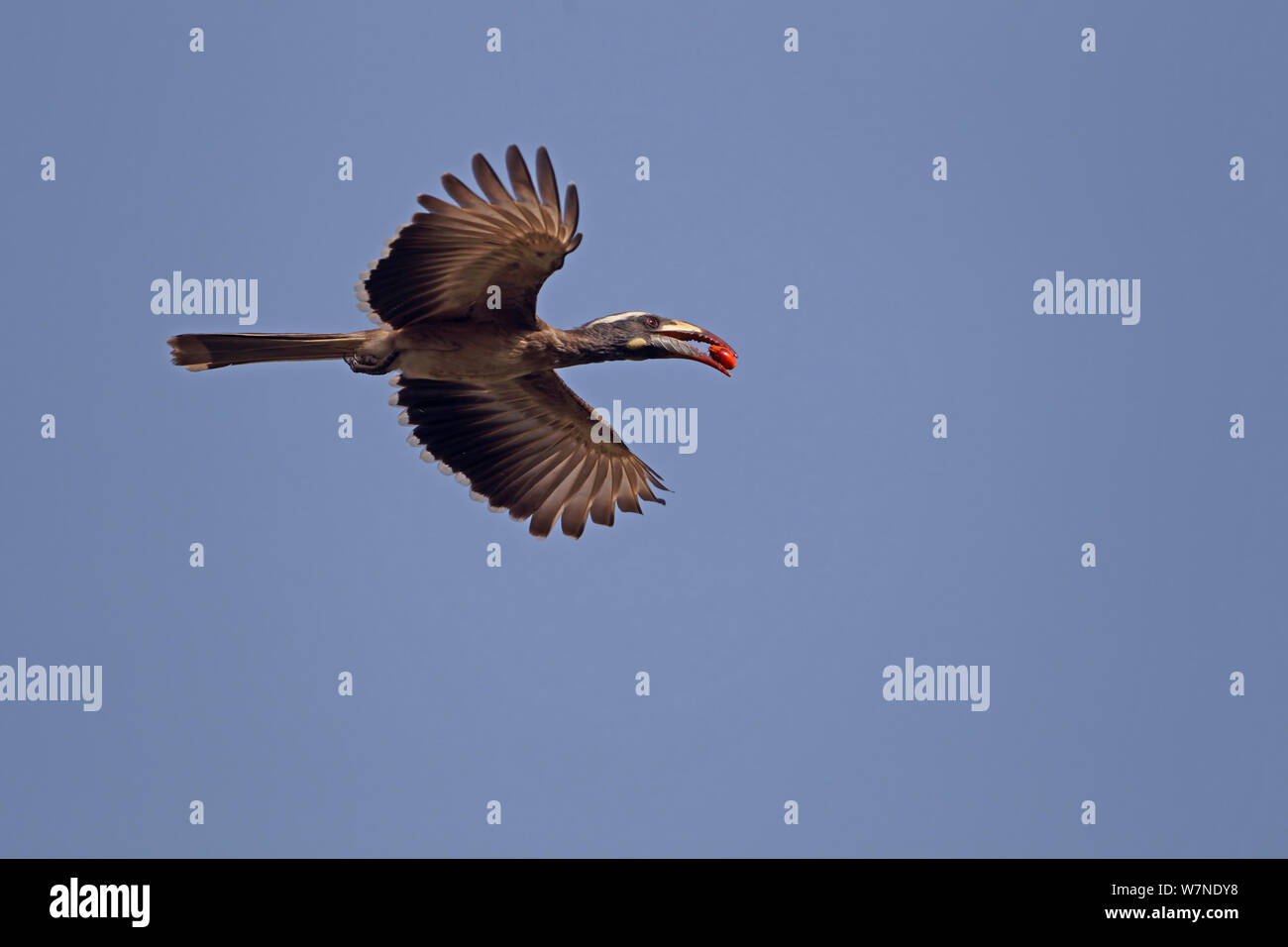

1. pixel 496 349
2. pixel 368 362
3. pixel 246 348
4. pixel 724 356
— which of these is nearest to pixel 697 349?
pixel 724 356

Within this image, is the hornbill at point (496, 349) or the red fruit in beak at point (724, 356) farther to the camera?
the red fruit in beak at point (724, 356)

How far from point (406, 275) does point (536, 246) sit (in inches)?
48.9

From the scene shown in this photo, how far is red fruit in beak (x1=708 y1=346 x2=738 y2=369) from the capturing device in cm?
1608

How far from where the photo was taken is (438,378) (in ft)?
53.5

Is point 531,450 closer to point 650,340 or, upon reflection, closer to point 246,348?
point 650,340

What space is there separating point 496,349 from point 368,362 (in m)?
1.19

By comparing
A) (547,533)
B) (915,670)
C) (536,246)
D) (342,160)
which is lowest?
(915,670)

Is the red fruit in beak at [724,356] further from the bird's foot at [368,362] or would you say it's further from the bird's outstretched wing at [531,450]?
the bird's foot at [368,362]

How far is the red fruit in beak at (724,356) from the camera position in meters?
16.1

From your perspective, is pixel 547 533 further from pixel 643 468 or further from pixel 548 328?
pixel 548 328

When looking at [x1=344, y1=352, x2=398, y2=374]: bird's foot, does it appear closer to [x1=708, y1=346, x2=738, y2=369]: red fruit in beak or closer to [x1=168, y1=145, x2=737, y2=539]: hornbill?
[x1=168, y1=145, x2=737, y2=539]: hornbill

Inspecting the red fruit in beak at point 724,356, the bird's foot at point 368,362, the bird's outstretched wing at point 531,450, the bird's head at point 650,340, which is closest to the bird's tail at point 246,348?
the bird's foot at point 368,362

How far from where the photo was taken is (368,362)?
1562 centimetres

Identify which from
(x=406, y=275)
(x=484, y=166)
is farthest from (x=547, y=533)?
(x=484, y=166)
